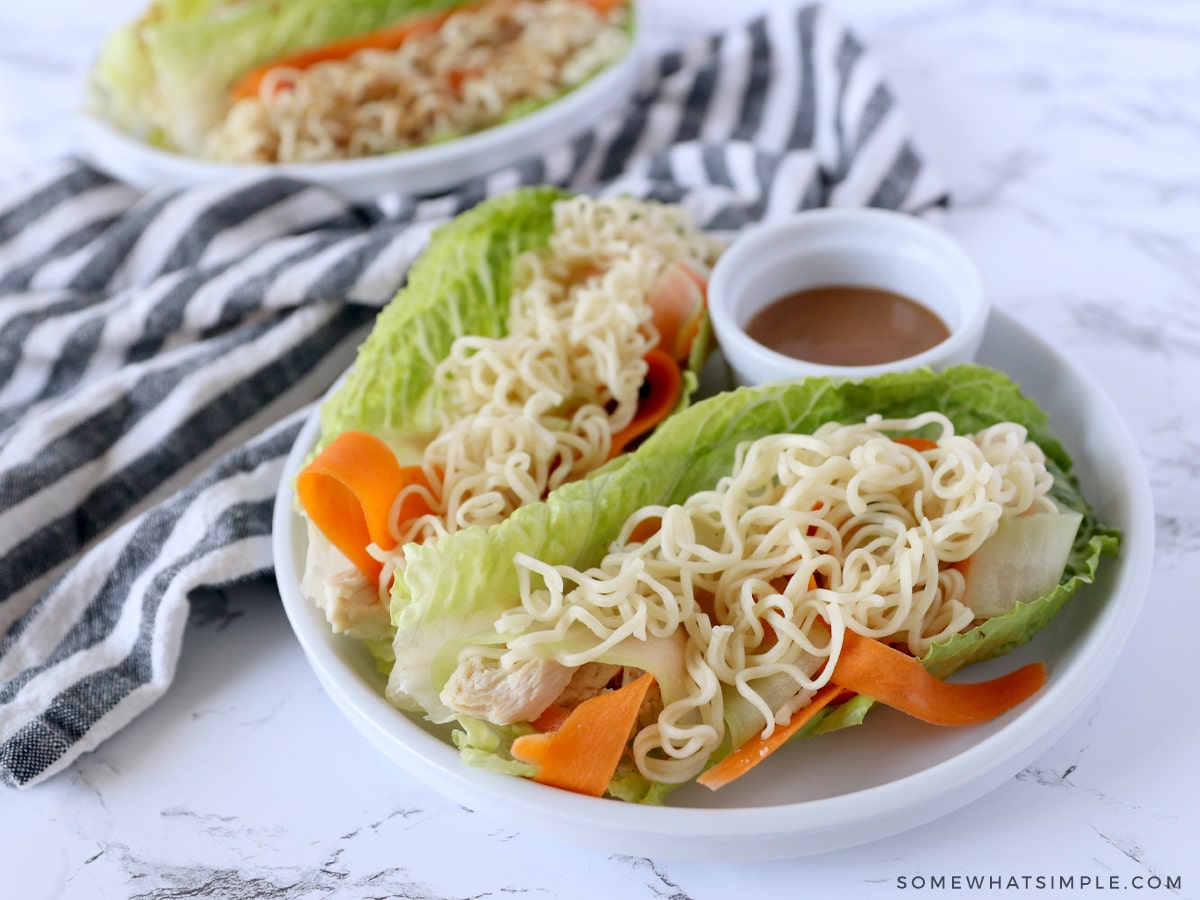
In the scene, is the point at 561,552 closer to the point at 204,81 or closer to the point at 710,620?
the point at 710,620

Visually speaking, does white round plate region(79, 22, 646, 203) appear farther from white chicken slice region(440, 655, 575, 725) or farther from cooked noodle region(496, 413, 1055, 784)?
white chicken slice region(440, 655, 575, 725)

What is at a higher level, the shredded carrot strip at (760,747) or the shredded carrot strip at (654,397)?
the shredded carrot strip at (654,397)

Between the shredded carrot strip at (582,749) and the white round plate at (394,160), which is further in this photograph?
the white round plate at (394,160)

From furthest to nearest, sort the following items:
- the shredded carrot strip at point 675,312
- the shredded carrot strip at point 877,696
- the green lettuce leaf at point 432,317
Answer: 1. the shredded carrot strip at point 675,312
2. the green lettuce leaf at point 432,317
3. the shredded carrot strip at point 877,696

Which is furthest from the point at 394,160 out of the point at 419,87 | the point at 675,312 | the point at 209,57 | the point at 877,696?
the point at 877,696

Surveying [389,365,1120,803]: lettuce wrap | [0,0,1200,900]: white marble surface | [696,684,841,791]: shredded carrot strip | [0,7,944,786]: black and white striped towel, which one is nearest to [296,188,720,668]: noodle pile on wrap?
[389,365,1120,803]: lettuce wrap

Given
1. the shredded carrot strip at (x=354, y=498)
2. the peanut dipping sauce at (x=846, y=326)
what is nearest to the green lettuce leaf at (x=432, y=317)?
the shredded carrot strip at (x=354, y=498)

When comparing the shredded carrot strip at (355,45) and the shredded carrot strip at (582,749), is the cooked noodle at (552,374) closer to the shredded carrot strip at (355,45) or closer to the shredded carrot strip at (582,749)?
the shredded carrot strip at (582,749)

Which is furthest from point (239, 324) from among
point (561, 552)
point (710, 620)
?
point (710, 620)
